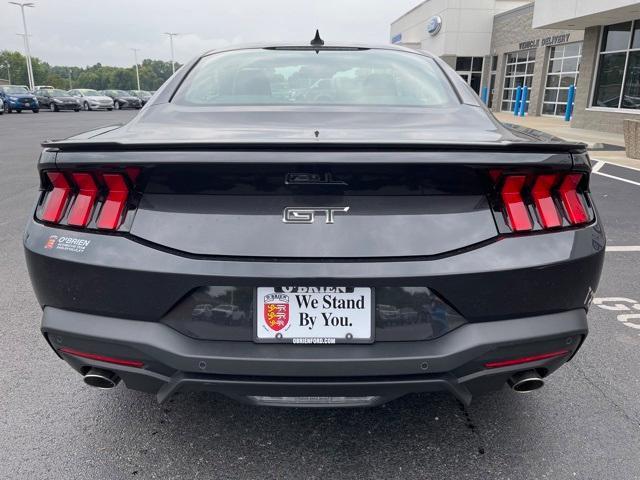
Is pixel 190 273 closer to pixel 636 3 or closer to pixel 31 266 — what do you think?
pixel 31 266

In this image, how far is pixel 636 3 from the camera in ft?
43.9

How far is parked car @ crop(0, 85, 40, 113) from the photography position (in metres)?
31.9

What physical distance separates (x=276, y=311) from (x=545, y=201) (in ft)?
3.28

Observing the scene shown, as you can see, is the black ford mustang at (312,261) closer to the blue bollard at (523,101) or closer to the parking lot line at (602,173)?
the parking lot line at (602,173)

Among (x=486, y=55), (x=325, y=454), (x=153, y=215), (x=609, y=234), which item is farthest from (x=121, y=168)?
(x=486, y=55)

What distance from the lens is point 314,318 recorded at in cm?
181

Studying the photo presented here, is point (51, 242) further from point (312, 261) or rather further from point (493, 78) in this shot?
point (493, 78)

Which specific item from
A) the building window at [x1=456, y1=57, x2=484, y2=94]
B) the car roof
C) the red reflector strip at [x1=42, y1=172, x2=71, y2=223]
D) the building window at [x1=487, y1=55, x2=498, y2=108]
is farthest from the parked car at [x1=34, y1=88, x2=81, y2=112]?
the red reflector strip at [x1=42, y1=172, x2=71, y2=223]

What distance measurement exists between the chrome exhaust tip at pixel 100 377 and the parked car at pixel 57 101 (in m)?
39.1

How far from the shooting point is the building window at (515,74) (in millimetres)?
28562

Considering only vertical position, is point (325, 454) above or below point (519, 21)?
below

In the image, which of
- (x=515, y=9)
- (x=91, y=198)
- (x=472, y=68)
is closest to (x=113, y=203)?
(x=91, y=198)

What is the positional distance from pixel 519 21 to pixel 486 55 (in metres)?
5.30

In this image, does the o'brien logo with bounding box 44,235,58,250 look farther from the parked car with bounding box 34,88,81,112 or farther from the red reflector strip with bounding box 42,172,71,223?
the parked car with bounding box 34,88,81,112
